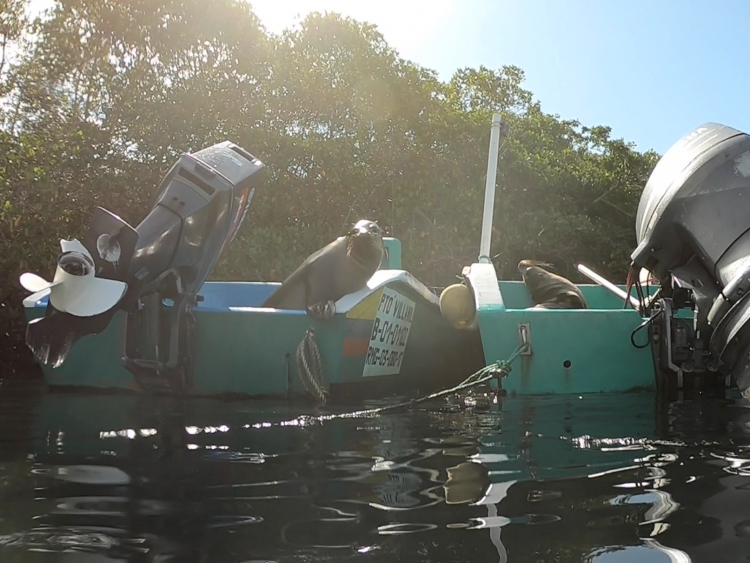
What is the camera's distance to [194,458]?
92.2 inches

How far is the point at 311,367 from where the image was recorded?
12.3 feet

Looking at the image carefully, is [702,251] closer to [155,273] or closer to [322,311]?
[322,311]

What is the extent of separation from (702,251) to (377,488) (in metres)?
2.20

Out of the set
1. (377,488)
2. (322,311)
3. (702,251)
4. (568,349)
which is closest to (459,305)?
(568,349)

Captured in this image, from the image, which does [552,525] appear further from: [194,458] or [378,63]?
[378,63]

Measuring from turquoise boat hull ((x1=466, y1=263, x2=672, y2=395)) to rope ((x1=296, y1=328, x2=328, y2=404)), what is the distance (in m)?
0.89

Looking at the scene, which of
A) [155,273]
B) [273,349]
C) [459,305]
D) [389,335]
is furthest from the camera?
[459,305]

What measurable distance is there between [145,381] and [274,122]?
6.59 m

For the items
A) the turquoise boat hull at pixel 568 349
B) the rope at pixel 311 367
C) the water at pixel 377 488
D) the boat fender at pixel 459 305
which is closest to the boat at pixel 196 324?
the rope at pixel 311 367

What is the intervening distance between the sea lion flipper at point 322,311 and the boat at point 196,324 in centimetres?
3

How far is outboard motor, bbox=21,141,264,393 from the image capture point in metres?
3.15

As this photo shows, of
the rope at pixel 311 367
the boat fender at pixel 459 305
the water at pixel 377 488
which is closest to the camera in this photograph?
the water at pixel 377 488

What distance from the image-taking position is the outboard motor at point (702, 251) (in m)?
3.13

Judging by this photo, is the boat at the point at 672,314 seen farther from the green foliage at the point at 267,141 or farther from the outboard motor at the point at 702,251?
the green foliage at the point at 267,141
